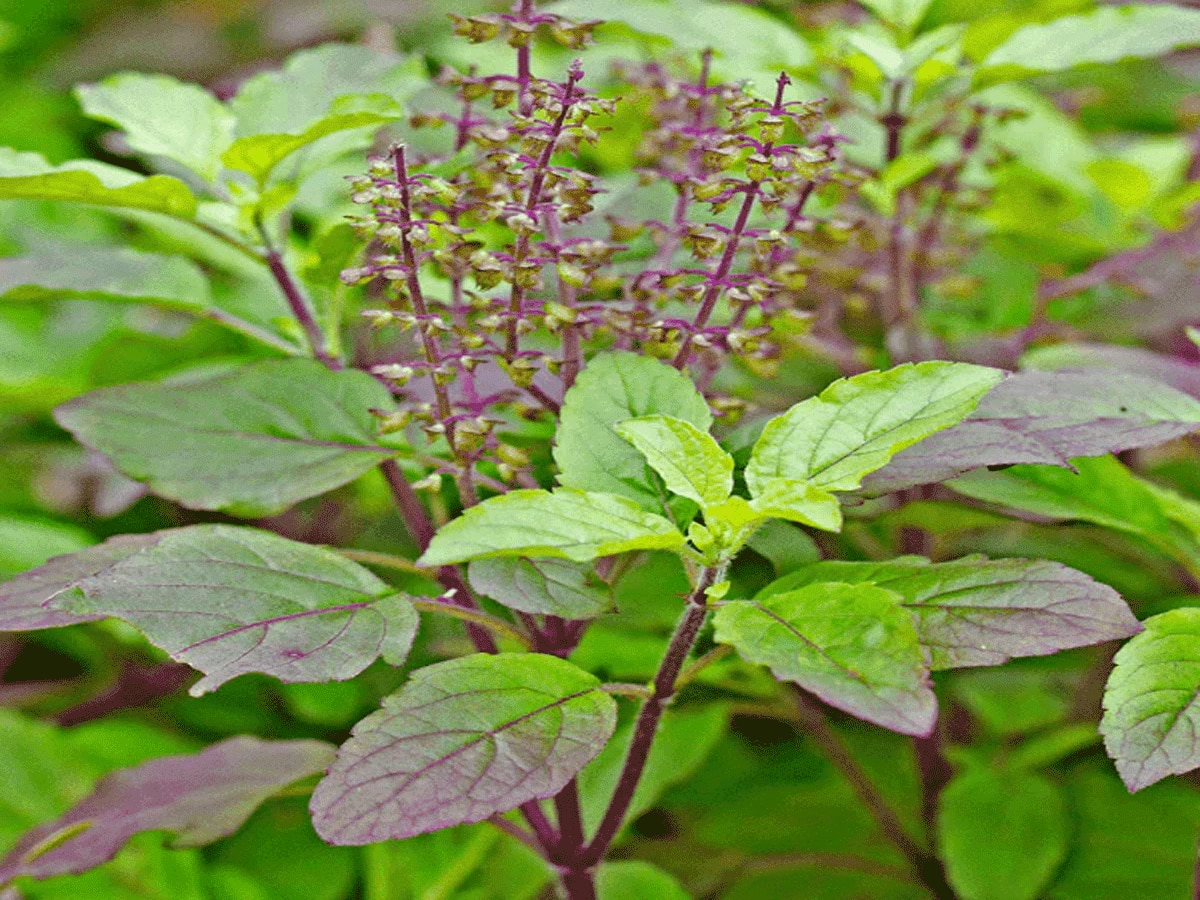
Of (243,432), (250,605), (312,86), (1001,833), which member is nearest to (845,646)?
(250,605)

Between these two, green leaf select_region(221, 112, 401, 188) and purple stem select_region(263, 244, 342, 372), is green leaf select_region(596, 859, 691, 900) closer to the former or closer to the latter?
purple stem select_region(263, 244, 342, 372)

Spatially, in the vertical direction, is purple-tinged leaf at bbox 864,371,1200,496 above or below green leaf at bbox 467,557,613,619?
above

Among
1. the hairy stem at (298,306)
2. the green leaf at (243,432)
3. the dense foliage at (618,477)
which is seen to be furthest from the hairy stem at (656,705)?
the hairy stem at (298,306)

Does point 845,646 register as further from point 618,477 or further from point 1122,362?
point 1122,362

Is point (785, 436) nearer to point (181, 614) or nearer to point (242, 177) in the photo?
point (181, 614)

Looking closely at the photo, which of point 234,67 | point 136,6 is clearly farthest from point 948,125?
point 136,6

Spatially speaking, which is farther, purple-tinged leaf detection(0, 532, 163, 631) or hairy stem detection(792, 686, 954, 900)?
hairy stem detection(792, 686, 954, 900)

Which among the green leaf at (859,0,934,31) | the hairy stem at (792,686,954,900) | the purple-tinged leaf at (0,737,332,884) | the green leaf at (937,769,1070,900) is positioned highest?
the green leaf at (859,0,934,31)

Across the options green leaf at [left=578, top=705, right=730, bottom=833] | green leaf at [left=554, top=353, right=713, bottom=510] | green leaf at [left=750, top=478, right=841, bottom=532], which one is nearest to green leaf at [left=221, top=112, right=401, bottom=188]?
green leaf at [left=554, top=353, right=713, bottom=510]
